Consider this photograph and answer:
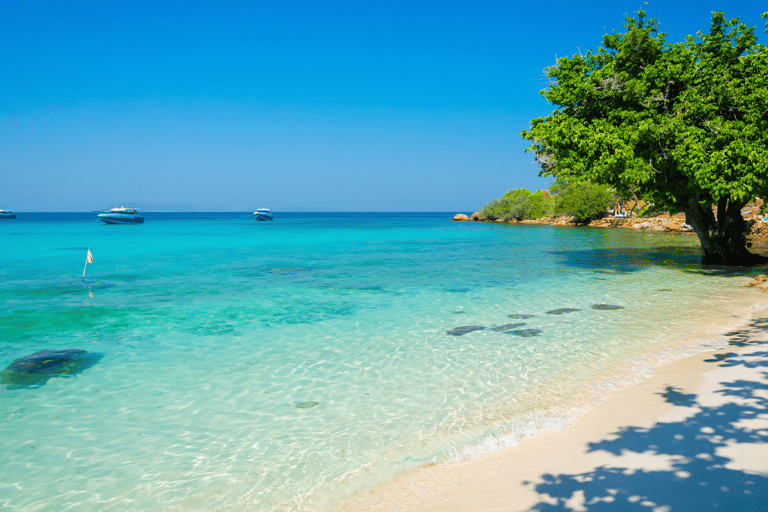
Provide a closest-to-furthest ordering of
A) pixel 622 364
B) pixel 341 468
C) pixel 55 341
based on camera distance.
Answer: pixel 341 468
pixel 622 364
pixel 55 341

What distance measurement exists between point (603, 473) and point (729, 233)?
819 inches

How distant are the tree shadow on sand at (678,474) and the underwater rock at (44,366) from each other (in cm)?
842

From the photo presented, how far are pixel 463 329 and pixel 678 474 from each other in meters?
6.66

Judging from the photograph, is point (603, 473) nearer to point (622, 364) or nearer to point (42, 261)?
point (622, 364)

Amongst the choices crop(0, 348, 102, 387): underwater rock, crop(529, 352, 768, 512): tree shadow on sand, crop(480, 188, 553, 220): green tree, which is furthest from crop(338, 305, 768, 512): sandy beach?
crop(480, 188, 553, 220): green tree

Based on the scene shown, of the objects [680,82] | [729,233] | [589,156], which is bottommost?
[729,233]

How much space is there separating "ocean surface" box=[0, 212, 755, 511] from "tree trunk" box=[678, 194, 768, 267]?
3.65 metres

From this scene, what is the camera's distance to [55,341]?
1046 centimetres

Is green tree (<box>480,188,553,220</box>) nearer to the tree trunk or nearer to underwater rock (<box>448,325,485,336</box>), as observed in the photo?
the tree trunk

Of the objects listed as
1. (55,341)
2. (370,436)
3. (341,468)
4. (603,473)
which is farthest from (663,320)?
(55,341)

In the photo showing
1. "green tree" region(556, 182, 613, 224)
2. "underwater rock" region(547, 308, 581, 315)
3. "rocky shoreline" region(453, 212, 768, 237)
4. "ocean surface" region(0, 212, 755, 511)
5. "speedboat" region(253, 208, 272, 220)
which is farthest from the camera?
"speedboat" region(253, 208, 272, 220)

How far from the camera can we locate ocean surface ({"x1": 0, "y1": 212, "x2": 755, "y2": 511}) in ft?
17.0

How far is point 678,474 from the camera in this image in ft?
14.8

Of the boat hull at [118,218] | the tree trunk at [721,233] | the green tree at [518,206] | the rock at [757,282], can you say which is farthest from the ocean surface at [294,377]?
the boat hull at [118,218]
